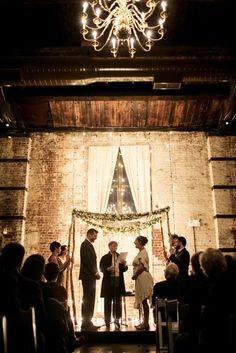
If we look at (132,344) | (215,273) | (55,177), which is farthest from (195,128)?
(215,273)

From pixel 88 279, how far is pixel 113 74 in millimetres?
3799

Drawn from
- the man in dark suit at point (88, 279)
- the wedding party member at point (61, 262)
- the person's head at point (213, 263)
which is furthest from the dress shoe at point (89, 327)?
the person's head at point (213, 263)

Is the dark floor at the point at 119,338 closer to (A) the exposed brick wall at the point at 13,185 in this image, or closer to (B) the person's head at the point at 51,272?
(B) the person's head at the point at 51,272

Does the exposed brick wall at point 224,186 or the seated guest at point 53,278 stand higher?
the exposed brick wall at point 224,186

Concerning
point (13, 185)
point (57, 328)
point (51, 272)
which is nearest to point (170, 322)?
point (57, 328)

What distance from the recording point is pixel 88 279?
6402 mm

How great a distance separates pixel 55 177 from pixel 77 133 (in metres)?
1.35

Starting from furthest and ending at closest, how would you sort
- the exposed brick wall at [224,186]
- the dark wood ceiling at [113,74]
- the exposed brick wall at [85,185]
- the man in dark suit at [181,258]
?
the exposed brick wall at [85,185] → the exposed brick wall at [224,186] → the dark wood ceiling at [113,74] → the man in dark suit at [181,258]

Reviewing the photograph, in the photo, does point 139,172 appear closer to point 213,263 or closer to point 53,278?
point 53,278

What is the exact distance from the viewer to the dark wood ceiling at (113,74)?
6.66 meters

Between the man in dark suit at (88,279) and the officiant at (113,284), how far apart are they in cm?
25

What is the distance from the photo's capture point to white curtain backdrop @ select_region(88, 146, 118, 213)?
891 cm

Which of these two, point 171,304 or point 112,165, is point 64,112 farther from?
point 171,304

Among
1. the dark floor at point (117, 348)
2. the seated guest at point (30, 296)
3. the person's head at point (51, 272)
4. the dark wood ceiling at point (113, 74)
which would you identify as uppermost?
the dark wood ceiling at point (113, 74)
